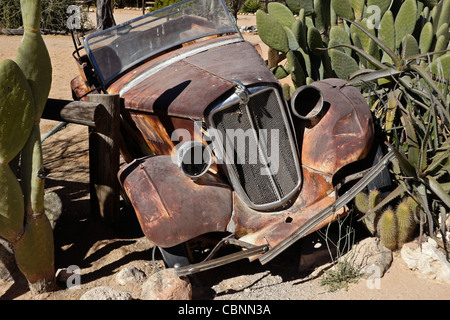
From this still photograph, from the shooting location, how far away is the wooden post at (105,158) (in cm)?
445

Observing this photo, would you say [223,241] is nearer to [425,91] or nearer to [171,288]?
[171,288]

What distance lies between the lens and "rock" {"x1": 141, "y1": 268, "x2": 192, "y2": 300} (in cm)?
385

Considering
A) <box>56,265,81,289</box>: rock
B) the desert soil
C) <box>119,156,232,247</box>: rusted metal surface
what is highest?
<box>119,156,232,247</box>: rusted metal surface

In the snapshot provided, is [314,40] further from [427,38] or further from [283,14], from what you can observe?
[427,38]

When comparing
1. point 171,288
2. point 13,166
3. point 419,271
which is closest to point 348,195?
point 419,271

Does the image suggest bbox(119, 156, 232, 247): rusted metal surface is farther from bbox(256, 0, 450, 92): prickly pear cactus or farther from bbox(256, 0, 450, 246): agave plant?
bbox(256, 0, 450, 92): prickly pear cactus

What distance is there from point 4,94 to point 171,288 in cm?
190

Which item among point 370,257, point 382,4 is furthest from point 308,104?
point 382,4

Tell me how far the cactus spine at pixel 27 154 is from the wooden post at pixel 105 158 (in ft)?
1.87

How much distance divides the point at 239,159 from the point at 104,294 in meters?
1.49

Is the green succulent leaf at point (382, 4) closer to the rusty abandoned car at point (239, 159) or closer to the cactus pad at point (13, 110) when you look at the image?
the rusty abandoned car at point (239, 159)

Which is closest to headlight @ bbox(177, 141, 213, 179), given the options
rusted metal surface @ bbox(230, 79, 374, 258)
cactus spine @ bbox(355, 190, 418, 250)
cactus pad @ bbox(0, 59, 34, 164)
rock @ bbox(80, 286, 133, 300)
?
rusted metal surface @ bbox(230, 79, 374, 258)

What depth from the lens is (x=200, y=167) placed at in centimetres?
402

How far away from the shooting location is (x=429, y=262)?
13.2 feet
